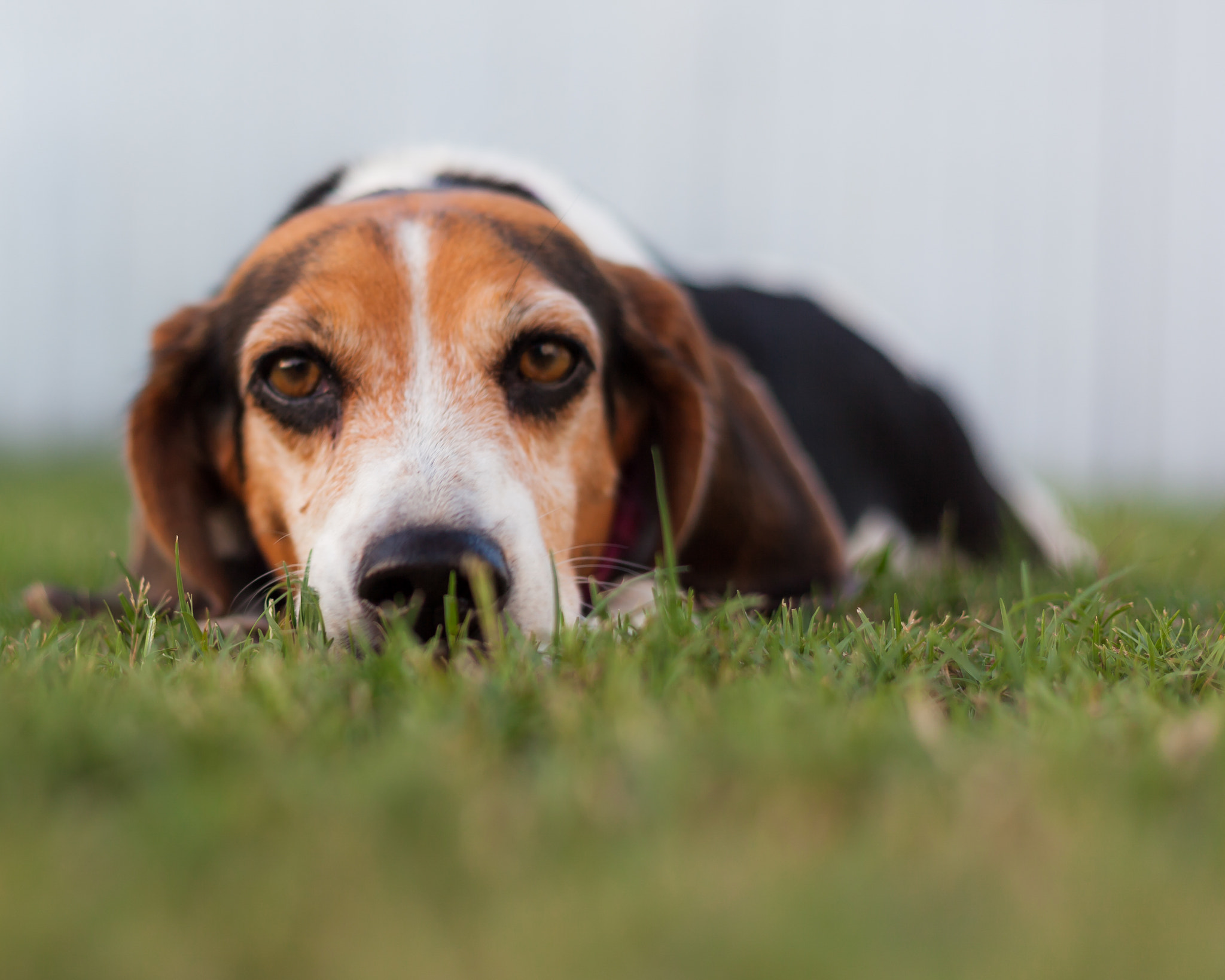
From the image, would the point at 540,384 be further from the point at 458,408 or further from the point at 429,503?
the point at 429,503

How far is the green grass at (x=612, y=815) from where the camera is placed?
0.86m

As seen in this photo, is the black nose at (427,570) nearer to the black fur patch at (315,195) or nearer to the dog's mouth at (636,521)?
the dog's mouth at (636,521)

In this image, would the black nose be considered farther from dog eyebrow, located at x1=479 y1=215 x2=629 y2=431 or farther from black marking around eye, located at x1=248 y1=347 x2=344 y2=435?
dog eyebrow, located at x1=479 y1=215 x2=629 y2=431

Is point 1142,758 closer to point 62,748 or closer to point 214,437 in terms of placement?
point 62,748

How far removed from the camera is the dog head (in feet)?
7.10

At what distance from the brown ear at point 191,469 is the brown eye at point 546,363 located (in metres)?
0.81

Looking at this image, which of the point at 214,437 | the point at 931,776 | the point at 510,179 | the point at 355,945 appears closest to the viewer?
the point at 355,945

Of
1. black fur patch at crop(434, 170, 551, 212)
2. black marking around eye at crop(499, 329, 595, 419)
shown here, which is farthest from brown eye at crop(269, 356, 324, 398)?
black fur patch at crop(434, 170, 551, 212)

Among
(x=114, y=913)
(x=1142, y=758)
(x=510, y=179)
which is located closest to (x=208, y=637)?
(x=114, y=913)

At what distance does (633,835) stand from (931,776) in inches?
13.7

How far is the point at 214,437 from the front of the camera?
3.04m

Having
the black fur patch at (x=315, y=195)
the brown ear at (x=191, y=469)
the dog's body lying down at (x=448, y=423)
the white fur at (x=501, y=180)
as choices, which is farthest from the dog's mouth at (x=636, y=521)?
the black fur patch at (x=315, y=195)

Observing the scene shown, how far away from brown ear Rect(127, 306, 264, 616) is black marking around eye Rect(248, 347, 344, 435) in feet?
0.77

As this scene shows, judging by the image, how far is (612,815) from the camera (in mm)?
1100
